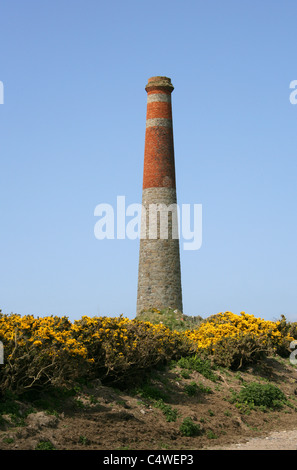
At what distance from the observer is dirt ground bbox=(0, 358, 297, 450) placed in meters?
12.3

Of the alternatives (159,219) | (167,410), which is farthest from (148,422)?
(159,219)

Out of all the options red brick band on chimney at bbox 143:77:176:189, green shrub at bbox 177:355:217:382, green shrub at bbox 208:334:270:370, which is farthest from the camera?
red brick band on chimney at bbox 143:77:176:189

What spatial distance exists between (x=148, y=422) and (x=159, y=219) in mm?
19993

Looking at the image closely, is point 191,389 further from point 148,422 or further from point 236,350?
point 236,350

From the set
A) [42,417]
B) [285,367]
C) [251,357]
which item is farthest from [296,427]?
[42,417]

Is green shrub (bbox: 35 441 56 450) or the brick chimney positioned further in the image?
the brick chimney

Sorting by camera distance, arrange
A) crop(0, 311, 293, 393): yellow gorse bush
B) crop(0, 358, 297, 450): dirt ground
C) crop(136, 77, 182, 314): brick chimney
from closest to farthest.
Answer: crop(0, 358, 297, 450): dirt ground < crop(0, 311, 293, 393): yellow gorse bush < crop(136, 77, 182, 314): brick chimney

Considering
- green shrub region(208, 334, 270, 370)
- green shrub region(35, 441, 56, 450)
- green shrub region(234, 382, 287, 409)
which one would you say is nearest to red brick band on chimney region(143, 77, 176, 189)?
green shrub region(208, 334, 270, 370)

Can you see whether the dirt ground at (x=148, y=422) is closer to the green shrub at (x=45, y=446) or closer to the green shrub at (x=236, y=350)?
the green shrub at (x=45, y=446)

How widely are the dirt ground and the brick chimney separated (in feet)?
46.9

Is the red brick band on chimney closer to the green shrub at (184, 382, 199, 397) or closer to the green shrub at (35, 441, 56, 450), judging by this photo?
the green shrub at (184, 382, 199, 397)

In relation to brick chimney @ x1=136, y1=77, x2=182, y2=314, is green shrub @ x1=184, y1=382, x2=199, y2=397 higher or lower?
lower

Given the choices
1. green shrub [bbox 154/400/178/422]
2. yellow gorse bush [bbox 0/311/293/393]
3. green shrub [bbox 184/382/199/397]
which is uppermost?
yellow gorse bush [bbox 0/311/293/393]

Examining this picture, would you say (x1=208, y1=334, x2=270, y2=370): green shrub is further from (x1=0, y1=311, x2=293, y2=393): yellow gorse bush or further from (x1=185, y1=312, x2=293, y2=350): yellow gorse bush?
(x1=185, y1=312, x2=293, y2=350): yellow gorse bush
